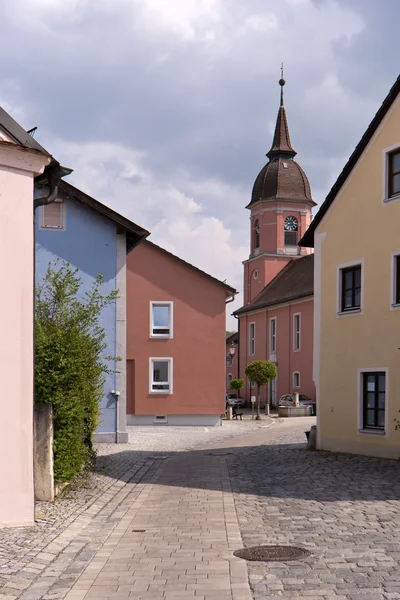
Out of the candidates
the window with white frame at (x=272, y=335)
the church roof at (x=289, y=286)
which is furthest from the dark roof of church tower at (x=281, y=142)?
the window with white frame at (x=272, y=335)

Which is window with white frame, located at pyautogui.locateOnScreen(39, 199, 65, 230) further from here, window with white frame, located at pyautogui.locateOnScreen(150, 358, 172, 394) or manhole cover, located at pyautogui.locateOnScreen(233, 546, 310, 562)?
manhole cover, located at pyautogui.locateOnScreen(233, 546, 310, 562)

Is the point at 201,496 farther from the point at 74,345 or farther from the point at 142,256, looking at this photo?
the point at 142,256

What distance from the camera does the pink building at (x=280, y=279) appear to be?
51188 millimetres

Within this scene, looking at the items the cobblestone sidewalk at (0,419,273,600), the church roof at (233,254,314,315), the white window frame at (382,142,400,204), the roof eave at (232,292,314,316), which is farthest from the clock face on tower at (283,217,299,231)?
the cobblestone sidewalk at (0,419,273,600)

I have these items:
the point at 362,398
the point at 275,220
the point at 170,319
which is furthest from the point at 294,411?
the point at 275,220

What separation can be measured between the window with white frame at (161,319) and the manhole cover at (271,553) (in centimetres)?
2405

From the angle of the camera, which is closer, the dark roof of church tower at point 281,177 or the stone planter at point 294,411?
the stone planter at point 294,411

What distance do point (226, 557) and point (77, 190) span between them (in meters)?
16.8

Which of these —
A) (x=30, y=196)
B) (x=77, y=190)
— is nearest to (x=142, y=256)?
(x=77, y=190)

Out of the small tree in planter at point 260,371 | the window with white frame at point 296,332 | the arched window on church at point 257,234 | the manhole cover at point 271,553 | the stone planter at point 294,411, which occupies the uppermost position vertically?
the arched window on church at point 257,234

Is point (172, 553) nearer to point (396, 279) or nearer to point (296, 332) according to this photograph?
point (396, 279)

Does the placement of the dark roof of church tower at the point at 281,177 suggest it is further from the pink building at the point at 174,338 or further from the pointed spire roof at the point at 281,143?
the pink building at the point at 174,338

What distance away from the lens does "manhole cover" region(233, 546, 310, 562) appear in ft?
25.7

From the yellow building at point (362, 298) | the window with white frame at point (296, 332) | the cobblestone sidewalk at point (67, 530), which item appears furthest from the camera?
the window with white frame at point (296, 332)
